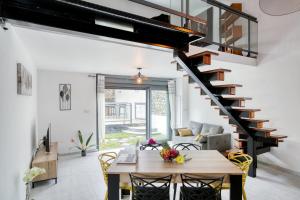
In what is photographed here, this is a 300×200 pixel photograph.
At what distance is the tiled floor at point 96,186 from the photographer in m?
3.28

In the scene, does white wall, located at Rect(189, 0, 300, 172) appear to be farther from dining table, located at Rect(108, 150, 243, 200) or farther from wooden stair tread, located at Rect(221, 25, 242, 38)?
dining table, located at Rect(108, 150, 243, 200)

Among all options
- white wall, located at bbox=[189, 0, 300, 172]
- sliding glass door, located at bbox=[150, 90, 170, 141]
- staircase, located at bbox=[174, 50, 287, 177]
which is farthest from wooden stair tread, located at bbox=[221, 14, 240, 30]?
sliding glass door, located at bbox=[150, 90, 170, 141]

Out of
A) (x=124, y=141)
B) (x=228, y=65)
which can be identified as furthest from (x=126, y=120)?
(x=228, y=65)

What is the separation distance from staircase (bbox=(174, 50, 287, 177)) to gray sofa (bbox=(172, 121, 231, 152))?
74 cm

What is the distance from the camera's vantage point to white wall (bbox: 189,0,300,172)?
407 centimetres

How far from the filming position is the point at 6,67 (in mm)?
1876

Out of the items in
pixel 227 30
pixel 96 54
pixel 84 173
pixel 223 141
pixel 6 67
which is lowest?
pixel 84 173

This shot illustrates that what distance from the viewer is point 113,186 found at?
2346 mm

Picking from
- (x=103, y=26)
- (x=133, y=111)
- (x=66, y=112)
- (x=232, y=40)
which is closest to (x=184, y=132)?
(x=133, y=111)

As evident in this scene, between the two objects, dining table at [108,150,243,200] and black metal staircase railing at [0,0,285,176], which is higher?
black metal staircase railing at [0,0,285,176]

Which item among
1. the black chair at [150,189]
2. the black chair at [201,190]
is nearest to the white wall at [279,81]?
the black chair at [201,190]

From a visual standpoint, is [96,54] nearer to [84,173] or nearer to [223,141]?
[84,173]

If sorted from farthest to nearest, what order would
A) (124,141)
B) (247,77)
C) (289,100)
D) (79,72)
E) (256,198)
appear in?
(124,141), (79,72), (247,77), (289,100), (256,198)

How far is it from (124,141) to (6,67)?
5.64 metres
